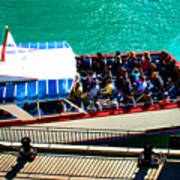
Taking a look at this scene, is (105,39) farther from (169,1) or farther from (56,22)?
(169,1)

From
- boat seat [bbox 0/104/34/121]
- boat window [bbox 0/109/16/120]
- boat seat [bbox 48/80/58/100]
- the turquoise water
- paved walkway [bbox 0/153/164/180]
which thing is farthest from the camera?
the turquoise water

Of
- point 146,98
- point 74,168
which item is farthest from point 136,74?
point 74,168

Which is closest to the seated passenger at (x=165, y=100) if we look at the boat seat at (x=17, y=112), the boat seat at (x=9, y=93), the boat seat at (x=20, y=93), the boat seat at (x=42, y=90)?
the boat seat at (x=42, y=90)

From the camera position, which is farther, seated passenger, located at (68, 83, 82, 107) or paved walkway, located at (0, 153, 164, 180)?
seated passenger, located at (68, 83, 82, 107)

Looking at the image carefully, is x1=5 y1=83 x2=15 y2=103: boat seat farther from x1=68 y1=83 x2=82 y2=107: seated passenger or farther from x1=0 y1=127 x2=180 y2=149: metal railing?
x1=68 y1=83 x2=82 y2=107: seated passenger

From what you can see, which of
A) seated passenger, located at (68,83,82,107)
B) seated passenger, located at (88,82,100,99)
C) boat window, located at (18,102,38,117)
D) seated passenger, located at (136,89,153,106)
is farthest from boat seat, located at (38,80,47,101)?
seated passenger, located at (136,89,153,106)

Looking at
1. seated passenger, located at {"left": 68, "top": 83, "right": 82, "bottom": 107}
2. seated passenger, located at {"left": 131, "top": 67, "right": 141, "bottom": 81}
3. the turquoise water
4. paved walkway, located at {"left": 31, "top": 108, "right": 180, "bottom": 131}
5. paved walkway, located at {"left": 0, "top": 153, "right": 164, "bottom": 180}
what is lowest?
paved walkway, located at {"left": 0, "top": 153, "right": 164, "bottom": 180}

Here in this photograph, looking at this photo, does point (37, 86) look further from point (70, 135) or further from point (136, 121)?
point (136, 121)
